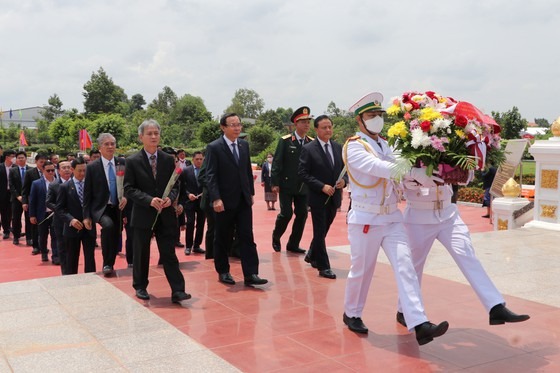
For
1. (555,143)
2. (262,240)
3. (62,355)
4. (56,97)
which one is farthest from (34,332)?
(56,97)

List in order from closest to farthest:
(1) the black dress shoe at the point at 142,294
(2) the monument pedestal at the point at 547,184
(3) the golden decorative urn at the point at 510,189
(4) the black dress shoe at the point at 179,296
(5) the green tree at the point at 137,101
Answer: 1. (4) the black dress shoe at the point at 179,296
2. (1) the black dress shoe at the point at 142,294
3. (2) the monument pedestal at the point at 547,184
4. (3) the golden decorative urn at the point at 510,189
5. (5) the green tree at the point at 137,101

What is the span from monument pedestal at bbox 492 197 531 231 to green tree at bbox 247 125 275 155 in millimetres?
32152

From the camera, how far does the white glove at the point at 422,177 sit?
405cm

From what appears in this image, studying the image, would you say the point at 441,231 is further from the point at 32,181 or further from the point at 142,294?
the point at 32,181

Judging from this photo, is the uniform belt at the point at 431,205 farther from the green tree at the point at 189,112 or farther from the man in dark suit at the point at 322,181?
the green tree at the point at 189,112

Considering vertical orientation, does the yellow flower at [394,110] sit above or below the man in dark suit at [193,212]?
above

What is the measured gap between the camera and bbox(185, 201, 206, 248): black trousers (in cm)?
894

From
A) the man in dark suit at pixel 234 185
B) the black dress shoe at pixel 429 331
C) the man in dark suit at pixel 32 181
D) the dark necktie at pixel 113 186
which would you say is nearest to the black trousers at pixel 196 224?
the dark necktie at pixel 113 186

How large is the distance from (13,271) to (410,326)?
6.38m

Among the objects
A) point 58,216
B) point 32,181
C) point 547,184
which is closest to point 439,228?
point 58,216

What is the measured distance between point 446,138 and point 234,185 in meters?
2.50

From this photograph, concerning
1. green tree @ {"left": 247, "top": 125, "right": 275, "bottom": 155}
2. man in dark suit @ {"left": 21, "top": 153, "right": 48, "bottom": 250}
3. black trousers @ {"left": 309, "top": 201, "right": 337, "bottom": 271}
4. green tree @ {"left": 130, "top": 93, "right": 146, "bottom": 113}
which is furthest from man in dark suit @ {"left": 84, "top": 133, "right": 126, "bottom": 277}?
green tree @ {"left": 130, "top": 93, "right": 146, "bottom": 113}

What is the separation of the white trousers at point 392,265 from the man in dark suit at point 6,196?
29.5 feet

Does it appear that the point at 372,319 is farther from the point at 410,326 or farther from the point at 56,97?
the point at 56,97
